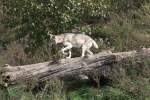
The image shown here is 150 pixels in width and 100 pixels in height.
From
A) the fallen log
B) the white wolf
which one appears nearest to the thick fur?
the white wolf

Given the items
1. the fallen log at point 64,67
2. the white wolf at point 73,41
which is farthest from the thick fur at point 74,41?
the fallen log at point 64,67

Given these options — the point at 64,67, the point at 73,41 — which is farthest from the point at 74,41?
the point at 64,67

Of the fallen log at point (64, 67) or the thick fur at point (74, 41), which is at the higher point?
the thick fur at point (74, 41)

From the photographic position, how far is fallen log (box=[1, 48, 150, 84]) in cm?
1020

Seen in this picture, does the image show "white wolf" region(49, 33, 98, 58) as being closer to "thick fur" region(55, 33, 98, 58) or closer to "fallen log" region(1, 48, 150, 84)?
"thick fur" region(55, 33, 98, 58)

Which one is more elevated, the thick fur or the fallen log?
the thick fur

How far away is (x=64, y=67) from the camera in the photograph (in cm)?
1070

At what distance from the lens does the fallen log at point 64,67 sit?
1020 centimetres

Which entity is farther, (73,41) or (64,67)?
(73,41)

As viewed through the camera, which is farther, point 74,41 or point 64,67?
point 74,41

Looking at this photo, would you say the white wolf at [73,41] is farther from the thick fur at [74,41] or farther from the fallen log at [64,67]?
the fallen log at [64,67]

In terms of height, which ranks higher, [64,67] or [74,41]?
[74,41]

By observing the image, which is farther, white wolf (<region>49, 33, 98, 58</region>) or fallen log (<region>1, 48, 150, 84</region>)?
white wolf (<region>49, 33, 98, 58</region>)

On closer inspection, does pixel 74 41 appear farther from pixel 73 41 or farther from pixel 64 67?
pixel 64 67
